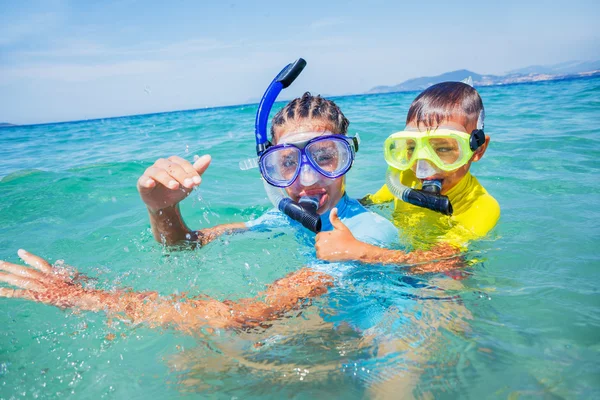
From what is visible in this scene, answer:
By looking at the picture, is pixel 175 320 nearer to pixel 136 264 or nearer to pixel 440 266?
pixel 136 264

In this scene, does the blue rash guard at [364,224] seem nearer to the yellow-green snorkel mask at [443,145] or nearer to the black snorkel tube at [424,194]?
the black snorkel tube at [424,194]

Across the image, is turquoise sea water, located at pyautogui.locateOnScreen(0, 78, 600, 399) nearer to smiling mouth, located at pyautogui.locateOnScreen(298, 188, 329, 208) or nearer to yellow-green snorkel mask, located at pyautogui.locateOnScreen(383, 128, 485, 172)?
smiling mouth, located at pyautogui.locateOnScreen(298, 188, 329, 208)

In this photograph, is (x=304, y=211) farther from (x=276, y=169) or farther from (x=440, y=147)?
(x=440, y=147)

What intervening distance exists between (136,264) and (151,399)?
5.16ft

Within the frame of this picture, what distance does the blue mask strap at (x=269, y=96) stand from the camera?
9.00 ft

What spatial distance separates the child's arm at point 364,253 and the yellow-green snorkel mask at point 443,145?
65 centimetres

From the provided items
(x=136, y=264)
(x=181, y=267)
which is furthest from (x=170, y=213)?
(x=136, y=264)

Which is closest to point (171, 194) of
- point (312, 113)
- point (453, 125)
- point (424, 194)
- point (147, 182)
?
point (147, 182)

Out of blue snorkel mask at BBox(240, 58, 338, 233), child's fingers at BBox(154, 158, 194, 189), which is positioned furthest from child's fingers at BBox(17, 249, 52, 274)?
blue snorkel mask at BBox(240, 58, 338, 233)

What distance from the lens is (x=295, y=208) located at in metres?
2.50

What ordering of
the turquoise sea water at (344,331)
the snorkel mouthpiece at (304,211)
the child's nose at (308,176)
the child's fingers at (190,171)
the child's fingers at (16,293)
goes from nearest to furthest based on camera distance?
the turquoise sea water at (344,331)
the child's fingers at (190,171)
the child's fingers at (16,293)
the snorkel mouthpiece at (304,211)
the child's nose at (308,176)

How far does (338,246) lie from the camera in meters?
2.23

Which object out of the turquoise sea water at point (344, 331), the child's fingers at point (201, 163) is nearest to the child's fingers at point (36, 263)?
the turquoise sea water at point (344, 331)

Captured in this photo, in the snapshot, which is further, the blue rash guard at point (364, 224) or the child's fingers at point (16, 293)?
the blue rash guard at point (364, 224)
